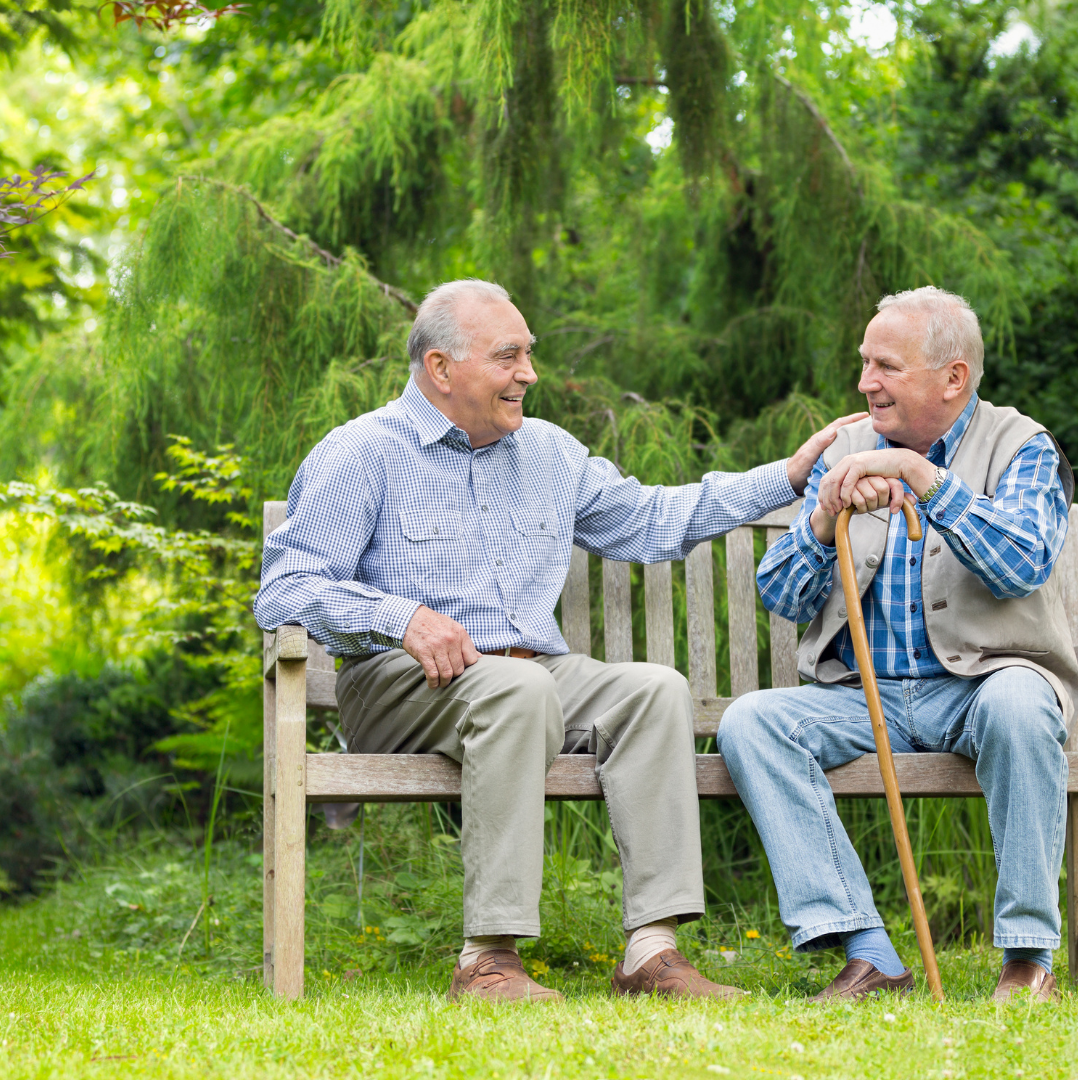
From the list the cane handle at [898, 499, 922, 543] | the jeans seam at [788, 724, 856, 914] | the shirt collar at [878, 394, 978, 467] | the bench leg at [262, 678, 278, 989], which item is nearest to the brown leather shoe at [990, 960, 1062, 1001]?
the jeans seam at [788, 724, 856, 914]

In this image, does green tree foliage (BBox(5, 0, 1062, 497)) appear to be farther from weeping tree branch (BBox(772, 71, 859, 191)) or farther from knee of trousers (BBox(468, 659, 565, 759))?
knee of trousers (BBox(468, 659, 565, 759))

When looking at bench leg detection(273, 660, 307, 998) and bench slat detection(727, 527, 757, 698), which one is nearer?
bench leg detection(273, 660, 307, 998)

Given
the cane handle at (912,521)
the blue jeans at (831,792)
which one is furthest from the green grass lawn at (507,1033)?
the cane handle at (912,521)

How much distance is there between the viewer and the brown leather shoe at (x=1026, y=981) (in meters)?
2.37

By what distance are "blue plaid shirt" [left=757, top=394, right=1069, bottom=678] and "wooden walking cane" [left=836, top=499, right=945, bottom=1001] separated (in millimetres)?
114

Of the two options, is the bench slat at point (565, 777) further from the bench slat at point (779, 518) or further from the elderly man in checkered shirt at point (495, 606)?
the bench slat at point (779, 518)

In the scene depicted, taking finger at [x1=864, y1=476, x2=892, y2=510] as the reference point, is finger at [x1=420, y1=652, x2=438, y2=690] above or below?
Answer: below

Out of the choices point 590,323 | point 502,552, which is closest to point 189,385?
point 590,323

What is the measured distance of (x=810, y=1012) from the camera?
211 cm

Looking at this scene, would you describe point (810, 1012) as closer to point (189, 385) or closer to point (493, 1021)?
point (493, 1021)

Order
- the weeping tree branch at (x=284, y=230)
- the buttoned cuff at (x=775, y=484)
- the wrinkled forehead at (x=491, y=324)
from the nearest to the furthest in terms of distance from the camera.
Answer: the wrinkled forehead at (x=491, y=324)
the buttoned cuff at (x=775, y=484)
the weeping tree branch at (x=284, y=230)

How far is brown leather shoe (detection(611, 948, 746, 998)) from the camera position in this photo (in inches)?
91.8

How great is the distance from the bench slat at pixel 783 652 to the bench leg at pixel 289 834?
4.56 ft

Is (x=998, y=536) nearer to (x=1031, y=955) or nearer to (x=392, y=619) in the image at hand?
(x=1031, y=955)
